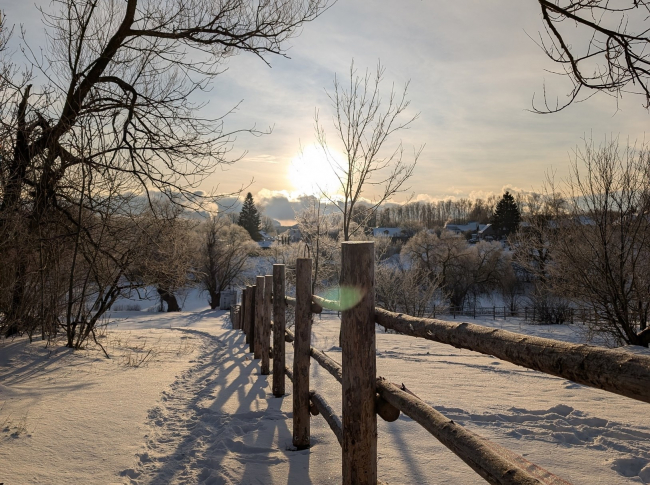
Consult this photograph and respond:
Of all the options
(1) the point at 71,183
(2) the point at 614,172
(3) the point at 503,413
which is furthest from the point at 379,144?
(3) the point at 503,413

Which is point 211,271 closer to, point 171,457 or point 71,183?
point 71,183

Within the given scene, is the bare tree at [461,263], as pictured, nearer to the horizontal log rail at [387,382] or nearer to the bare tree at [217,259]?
the bare tree at [217,259]

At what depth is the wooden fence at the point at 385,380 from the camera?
119 cm

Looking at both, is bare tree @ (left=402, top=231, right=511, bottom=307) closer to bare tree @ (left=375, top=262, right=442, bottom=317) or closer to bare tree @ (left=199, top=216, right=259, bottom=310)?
bare tree @ (left=375, top=262, right=442, bottom=317)

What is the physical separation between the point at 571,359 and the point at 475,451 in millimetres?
600

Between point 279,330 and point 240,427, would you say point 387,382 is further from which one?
point 279,330

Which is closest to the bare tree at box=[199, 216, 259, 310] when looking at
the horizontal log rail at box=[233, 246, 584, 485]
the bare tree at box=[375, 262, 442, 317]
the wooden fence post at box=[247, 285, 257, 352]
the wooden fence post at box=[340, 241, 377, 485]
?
the bare tree at box=[375, 262, 442, 317]

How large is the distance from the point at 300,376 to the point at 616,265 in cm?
1046

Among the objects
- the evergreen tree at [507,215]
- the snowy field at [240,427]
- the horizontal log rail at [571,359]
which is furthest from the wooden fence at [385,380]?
the evergreen tree at [507,215]

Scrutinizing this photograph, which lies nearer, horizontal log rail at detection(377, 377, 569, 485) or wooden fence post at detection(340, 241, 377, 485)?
horizontal log rail at detection(377, 377, 569, 485)

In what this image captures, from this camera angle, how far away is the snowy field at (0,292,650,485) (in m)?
3.06

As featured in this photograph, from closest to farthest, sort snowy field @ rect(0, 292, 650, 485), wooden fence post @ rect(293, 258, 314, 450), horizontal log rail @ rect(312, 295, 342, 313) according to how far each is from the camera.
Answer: snowy field @ rect(0, 292, 650, 485), horizontal log rail @ rect(312, 295, 342, 313), wooden fence post @ rect(293, 258, 314, 450)

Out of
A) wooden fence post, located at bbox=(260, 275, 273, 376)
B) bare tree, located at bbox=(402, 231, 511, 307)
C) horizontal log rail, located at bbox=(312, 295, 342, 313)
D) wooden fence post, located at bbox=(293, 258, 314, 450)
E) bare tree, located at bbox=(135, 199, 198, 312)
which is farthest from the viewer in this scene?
bare tree, located at bbox=(402, 231, 511, 307)

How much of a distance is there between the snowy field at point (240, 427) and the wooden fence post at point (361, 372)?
20.3 inches
